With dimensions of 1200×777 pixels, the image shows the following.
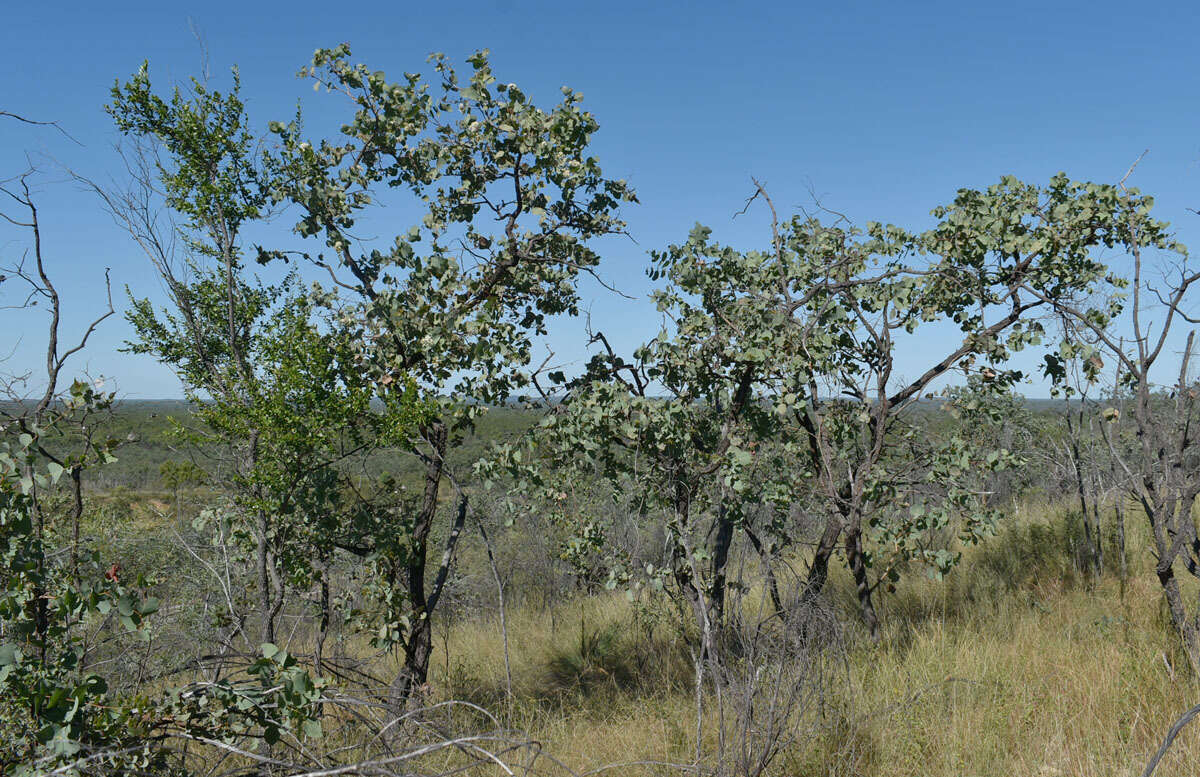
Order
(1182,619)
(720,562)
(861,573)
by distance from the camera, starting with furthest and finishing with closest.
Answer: (861,573) → (720,562) → (1182,619)

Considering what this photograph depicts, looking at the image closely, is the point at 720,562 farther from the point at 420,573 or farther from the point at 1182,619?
the point at 1182,619

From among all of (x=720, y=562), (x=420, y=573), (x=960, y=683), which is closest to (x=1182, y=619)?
(x=960, y=683)

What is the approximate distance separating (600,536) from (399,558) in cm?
162

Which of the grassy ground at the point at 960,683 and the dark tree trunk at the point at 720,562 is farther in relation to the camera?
the dark tree trunk at the point at 720,562

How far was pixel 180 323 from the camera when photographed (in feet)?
17.2

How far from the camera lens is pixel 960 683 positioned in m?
4.88

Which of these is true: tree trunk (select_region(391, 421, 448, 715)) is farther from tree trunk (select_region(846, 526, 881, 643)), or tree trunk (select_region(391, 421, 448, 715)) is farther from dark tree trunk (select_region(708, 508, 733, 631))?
tree trunk (select_region(846, 526, 881, 643))

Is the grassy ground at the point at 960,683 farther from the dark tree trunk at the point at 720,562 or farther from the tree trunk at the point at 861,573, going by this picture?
the dark tree trunk at the point at 720,562

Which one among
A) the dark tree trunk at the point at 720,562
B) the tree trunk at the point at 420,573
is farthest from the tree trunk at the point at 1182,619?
the tree trunk at the point at 420,573

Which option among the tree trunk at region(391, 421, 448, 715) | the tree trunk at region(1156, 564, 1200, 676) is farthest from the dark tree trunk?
the tree trunk at region(1156, 564, 1200, 676)

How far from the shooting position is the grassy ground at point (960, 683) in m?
3.82

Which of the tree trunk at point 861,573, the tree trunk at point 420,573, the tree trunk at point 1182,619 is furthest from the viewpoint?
the tree trunk at point 861,573

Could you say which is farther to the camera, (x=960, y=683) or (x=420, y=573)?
(x=420, y=573)

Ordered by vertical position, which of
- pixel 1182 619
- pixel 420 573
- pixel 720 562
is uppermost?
pixel 420 573
